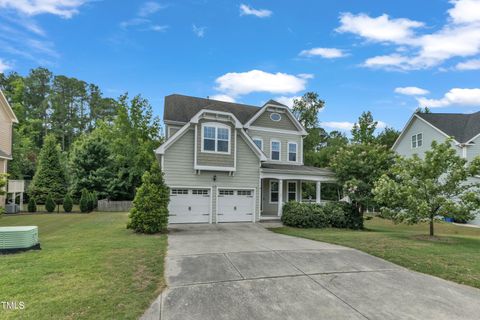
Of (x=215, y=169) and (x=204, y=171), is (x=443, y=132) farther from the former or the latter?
(x=204, y=171)

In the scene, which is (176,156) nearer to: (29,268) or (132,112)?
(29,268)

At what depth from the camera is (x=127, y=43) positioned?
1806 centimetres

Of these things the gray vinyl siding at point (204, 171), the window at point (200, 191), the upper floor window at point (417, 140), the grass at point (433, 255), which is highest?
the upper floor window at point (417, 140)

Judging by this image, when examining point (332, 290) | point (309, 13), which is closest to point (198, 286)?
point (332, 290)

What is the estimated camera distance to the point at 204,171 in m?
15.0

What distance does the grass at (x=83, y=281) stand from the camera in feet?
14.1

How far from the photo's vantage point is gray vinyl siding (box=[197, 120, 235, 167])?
14.8 meters

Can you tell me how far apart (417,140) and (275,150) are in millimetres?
15948

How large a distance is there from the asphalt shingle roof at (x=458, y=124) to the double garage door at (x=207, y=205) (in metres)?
18.9

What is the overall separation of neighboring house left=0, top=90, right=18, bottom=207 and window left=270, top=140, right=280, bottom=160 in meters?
19.0

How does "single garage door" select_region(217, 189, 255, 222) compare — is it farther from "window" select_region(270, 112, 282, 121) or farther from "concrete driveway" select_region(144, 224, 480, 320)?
"concrete driveway" select_region(144, 224, 480, 320)

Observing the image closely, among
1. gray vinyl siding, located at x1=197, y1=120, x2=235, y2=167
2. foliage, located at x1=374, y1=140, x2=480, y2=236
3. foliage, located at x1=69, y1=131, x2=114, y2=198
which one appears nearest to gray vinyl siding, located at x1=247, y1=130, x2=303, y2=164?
gray vinyl siding, located at x1=197, y1=120, x2=235, y2=167

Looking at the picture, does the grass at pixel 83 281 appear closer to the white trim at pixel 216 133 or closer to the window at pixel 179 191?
the window at pixel 179 191

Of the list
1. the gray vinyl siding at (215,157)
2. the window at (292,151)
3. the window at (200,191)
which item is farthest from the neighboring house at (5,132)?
the window at (292,151)
